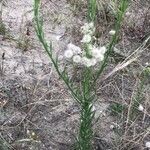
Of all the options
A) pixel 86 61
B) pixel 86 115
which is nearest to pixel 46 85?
pixel 86 115

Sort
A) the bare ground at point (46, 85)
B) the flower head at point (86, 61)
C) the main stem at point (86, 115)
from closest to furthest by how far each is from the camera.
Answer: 1. the flower head at point (86, 61)
2. the main stem at point (86, 115)
3. the bare ground at point (46, 85)

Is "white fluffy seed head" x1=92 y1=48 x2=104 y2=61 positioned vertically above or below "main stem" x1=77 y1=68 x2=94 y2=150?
above

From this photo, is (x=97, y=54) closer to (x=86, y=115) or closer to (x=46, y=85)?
(x=86, y=115)

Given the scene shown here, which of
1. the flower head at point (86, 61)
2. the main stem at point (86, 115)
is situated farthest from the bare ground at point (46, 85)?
the flower head at point (86, 61)

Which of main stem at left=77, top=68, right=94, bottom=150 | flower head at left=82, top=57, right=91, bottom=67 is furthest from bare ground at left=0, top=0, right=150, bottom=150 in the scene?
flower head at left=82, top=57, right=91, bottom=67

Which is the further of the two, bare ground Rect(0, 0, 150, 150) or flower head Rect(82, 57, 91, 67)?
bare ground Rect(0, 0, 150, 150)

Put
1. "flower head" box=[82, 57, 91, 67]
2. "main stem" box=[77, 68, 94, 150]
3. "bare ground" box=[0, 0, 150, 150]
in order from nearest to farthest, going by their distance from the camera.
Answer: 1. "flower head" box=[82, 57, 91, 67]
2. "main stem" box=[77, 68, 94, 150]
3. "bare ground" box=[0, 0, 150, 150]

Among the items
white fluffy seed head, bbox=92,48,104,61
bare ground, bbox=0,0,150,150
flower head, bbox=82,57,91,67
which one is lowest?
bare ground, bbox=0,0,150,150

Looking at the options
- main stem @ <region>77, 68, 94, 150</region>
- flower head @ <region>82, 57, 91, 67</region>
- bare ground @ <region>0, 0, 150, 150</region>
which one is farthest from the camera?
bare ground @ <region>0, 0, 150, 150</region>

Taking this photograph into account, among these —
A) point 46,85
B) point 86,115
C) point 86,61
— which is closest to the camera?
point 86,61

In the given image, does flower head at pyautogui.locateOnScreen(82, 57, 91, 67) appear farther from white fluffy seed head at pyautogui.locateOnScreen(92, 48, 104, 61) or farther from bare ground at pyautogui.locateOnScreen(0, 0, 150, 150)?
bare ground at pyautogui.locateOnScreen(0, 0, 150, 150)

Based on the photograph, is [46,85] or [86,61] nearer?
[86,61]

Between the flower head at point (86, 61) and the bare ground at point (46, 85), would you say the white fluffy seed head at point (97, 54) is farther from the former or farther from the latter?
the bare ground at point (46, 85)
